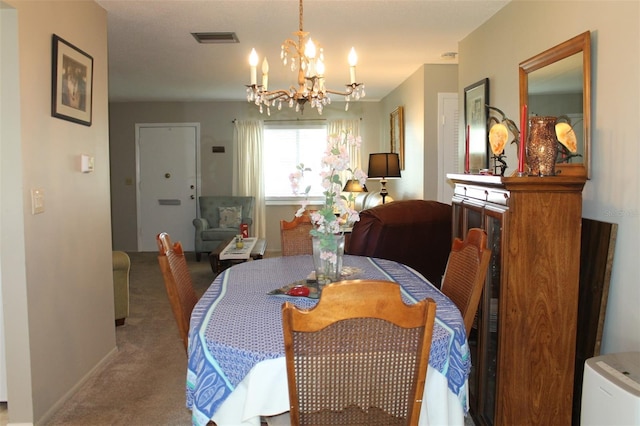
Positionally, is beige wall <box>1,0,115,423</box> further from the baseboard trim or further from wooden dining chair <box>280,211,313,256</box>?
wooden dining chair <box>280,211,313,256</box>

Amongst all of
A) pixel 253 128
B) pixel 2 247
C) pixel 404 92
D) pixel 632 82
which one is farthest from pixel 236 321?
pixel 253 128

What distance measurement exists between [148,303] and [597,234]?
13.0 ft

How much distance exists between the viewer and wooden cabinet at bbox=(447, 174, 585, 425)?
87.0 inches

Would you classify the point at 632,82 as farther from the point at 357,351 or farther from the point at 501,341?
the point at 357,351

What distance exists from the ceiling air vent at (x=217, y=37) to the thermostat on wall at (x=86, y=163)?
1.48 m

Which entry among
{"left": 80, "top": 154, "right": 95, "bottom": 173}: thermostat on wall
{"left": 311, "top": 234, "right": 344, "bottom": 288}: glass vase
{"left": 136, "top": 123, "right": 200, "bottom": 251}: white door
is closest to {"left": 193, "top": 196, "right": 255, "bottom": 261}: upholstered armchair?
{"left": 136, "top": 123, "right": 200, "bottom": 251}: white door

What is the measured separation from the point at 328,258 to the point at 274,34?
2557 mm

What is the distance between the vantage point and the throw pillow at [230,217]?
26.0ft

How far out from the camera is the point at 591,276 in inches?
95.9

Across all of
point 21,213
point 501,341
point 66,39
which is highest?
point 66,39

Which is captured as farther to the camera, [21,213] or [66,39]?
[66,39]

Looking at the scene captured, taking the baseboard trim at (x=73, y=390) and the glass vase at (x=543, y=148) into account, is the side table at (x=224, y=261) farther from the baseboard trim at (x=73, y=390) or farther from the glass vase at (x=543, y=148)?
the glass vase at (x=543, y=148)

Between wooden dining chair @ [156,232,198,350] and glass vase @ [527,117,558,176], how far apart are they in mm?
1523

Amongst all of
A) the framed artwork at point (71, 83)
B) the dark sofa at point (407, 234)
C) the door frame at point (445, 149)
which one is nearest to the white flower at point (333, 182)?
the framed artwork at point (71, 83)
